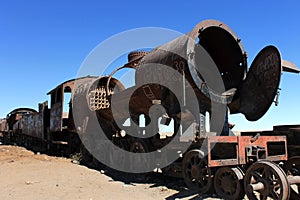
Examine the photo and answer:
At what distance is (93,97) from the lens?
1123cm

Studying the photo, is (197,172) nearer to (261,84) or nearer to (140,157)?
(140,157)

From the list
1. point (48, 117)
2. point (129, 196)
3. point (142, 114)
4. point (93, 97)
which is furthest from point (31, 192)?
point (48, 117)

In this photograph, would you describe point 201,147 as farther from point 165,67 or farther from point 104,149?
point 104,149

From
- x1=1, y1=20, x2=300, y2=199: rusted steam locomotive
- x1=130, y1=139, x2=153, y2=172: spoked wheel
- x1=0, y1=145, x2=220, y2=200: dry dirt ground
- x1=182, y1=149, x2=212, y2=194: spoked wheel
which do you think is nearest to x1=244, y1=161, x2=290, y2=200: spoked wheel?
x1=1, y1=20, x2=300, y2=199: rusted steam locomotive

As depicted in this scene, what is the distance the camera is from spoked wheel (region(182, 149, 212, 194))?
19.7 ft

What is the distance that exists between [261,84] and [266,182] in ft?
8.82

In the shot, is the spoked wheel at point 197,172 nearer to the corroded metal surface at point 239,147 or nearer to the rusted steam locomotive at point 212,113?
the rusted steam locomotive at point 212,113

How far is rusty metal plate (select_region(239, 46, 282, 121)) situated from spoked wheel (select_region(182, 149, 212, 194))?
6.26 ft

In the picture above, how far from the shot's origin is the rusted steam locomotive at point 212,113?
563 centimetres

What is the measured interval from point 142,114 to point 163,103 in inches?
92.8

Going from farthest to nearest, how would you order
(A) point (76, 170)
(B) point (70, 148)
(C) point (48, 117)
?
(C) point (48, 117)
(B) point (70, 148)
(A) point (76, 170)

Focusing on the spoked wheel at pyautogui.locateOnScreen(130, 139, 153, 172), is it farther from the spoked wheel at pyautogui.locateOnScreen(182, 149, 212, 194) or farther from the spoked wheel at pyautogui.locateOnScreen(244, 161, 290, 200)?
the spoked wheel at pyautogui.locateOnScreen(244, 161, 290, 200)

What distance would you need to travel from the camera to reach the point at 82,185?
7.31 m

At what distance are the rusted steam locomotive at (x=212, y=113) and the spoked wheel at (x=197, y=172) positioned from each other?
0.02 m
